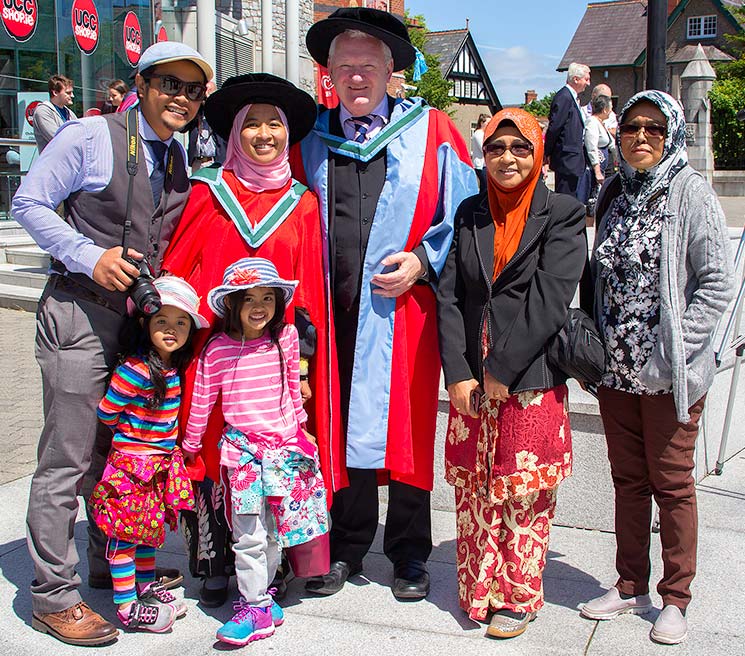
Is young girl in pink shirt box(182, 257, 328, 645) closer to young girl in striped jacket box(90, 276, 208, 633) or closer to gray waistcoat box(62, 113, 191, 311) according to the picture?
young girl in striped jacket box(90, 276, 208, 633)

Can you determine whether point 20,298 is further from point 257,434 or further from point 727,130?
point 727,130

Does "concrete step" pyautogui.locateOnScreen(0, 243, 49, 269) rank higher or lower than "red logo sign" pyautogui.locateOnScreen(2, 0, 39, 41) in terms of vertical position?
lower

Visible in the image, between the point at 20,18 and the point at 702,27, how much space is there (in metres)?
42.9

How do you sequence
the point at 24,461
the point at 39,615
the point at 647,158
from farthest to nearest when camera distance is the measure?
1. the point at 24,461
2. the point at 39,615
3. the point at 647,158

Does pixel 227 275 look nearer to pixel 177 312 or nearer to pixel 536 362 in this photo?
pixel 177 312

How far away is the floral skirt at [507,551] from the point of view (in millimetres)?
3064

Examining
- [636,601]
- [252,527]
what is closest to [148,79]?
[252,527]

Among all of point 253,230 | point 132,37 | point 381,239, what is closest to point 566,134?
point 381,239

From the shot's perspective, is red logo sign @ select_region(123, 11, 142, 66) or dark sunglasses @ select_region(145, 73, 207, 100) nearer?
dark sunglasses @ select_region(145, 73, 207, 100)

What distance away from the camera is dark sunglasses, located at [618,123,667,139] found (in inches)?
112

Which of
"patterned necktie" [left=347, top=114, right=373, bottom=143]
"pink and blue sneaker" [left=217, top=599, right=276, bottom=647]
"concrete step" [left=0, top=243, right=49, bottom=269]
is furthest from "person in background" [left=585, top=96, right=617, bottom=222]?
"concrete step" [left=0, top=243, right=49, bottom=269]

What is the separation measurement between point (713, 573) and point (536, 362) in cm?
137

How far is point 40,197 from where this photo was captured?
2.91m

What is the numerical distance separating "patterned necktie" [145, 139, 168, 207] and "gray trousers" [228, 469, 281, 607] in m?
1.04
